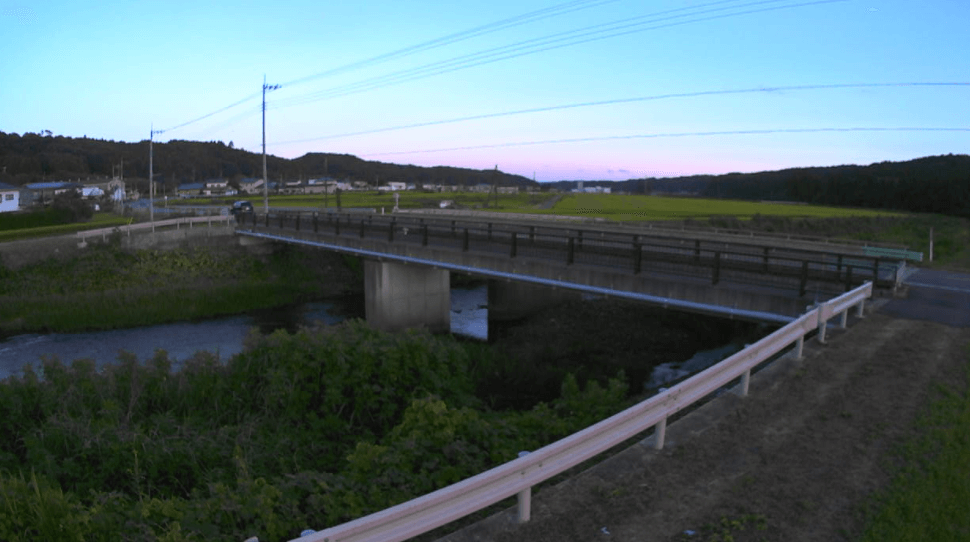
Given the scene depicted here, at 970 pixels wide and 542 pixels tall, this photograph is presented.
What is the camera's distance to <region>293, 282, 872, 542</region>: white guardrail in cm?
379

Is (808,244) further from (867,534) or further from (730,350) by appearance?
(867,534)

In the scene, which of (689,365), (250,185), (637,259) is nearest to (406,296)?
(689,365)

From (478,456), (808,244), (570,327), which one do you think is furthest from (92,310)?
(808,244)

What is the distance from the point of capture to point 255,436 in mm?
8883

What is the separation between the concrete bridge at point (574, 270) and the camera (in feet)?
48.8

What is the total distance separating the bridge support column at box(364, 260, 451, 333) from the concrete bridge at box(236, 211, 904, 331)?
0.14ft

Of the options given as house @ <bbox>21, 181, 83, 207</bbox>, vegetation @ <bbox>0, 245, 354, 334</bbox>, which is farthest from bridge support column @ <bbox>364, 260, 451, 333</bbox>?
house @ <bbox>21, 181, 83, 207</bbox>

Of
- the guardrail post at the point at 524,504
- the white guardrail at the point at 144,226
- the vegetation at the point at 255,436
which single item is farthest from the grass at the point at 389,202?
the guardrail post at the point at 524,504

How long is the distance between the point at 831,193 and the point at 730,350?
255 feet

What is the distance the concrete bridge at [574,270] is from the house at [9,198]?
49484 millimetres

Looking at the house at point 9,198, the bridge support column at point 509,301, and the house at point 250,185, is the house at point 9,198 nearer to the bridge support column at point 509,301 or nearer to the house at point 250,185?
the bridge support column at point 509,301

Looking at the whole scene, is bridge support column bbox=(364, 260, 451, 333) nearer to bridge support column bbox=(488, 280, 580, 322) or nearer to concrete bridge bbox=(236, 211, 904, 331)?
concrete bridge bbox=(236, 211, 904, 331)

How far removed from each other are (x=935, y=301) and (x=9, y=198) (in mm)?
83035

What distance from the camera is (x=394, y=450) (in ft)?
20.9
